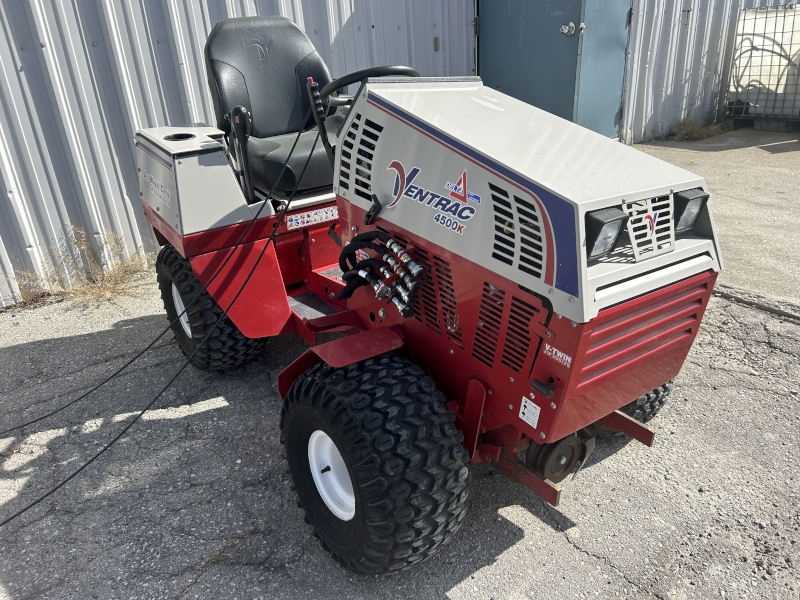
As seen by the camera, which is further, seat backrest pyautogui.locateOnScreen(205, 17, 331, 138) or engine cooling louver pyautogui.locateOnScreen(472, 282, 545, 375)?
seat backrest pyautogui.locateOnScreen(205, 17, 331, 138)

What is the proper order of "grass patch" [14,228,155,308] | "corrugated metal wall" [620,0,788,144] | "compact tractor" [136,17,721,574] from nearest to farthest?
1. "compact tractor" [136,17,721,574]
2. "grass patch" [14,228,155,308]
3. "corrugated metal wall" [620,0,788,144]

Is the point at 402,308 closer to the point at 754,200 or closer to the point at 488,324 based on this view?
the point at 488,324

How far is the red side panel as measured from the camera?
2945 mm

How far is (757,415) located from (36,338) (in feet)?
14.0

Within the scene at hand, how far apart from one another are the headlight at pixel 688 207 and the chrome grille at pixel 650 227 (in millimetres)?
41

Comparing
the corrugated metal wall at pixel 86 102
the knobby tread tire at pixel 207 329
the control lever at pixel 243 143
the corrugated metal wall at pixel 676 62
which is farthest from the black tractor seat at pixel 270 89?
the corrugated metal wall at pixel 676 62

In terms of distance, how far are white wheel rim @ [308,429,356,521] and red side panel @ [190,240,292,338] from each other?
93 cm

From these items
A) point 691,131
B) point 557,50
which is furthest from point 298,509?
point 691,131

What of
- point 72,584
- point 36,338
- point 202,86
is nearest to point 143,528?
point 72,584

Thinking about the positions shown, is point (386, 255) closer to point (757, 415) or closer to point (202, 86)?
point (757, 415)

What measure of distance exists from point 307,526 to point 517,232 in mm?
1441

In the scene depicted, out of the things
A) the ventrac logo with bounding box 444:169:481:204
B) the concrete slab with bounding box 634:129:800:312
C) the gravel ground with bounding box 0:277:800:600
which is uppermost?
the ventrac logo with bounding box 444:169:481:204

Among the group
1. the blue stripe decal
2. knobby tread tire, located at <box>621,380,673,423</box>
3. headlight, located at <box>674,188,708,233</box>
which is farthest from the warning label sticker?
knobby tread tire, located at <box>621,380,673,423</box>

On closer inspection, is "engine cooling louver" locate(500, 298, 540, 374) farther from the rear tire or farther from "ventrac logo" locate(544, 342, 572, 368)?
the rear tire
